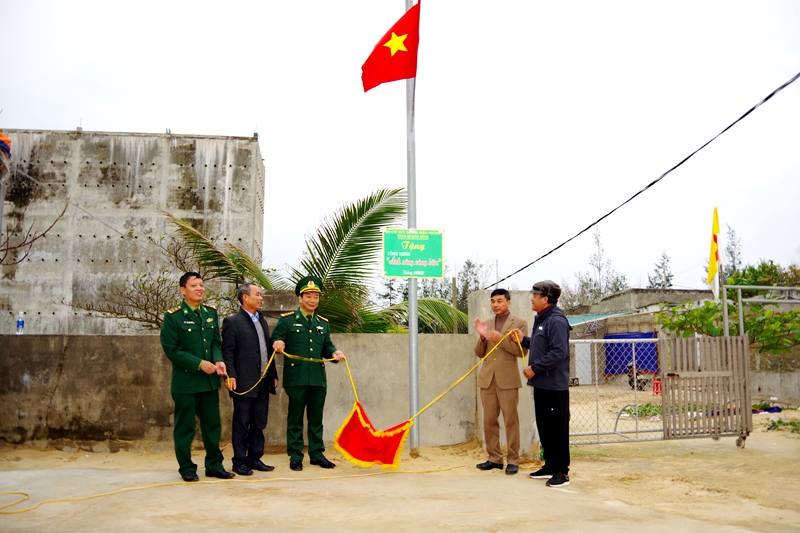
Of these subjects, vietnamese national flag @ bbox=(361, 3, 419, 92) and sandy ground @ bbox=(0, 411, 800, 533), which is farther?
vietnamese national flag @ bbox=(361, 3, 419, 92)

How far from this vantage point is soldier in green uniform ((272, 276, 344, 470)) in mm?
6398

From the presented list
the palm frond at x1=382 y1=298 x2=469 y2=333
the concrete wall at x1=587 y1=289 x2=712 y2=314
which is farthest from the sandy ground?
the concrete wall at x1=587 y1=289 x2=712 y2=314

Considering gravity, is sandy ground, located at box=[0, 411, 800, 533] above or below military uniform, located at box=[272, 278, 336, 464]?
below

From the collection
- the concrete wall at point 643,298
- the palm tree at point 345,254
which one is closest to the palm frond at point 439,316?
the palm tree at point 345,254

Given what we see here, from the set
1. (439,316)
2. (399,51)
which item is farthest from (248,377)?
(399,51)

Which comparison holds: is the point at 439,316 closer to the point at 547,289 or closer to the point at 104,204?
the point at 547,289

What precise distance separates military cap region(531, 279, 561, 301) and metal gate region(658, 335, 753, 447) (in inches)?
86.7

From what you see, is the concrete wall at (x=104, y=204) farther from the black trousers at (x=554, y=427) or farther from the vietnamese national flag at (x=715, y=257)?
the black trousers at (x=554, y=427)

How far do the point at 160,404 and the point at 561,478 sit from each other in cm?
423

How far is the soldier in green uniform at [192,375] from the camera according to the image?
18.7 ft

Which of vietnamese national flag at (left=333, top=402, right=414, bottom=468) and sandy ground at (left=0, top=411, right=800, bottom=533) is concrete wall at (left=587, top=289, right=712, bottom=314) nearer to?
sandy ground at (left=0, top=411, right=800, bottom=533)

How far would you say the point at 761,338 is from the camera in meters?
12.1

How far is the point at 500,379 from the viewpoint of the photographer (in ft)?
21.3

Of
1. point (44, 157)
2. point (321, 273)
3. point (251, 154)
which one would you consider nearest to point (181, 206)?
point (251, 154)
